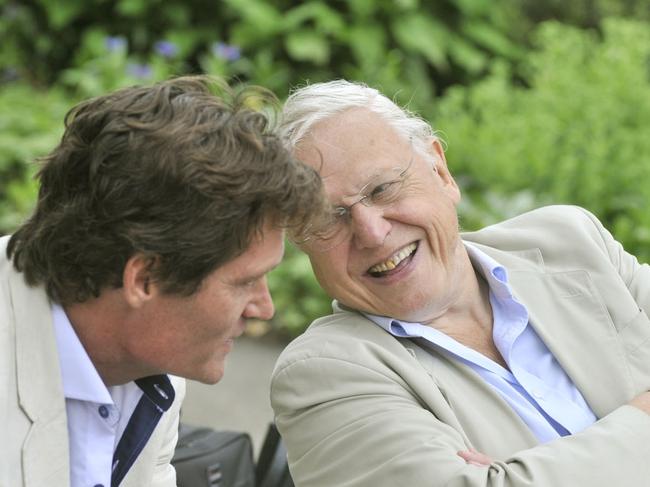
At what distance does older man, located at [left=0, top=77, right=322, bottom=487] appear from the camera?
6.55 ft

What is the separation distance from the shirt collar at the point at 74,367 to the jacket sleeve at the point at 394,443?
20.7 inches

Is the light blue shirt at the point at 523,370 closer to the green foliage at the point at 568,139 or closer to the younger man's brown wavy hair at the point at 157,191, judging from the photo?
the younger man's brown wavy hair at the point at 157,191

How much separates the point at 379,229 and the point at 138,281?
28.2 inches

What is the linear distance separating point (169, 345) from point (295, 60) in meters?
6.01

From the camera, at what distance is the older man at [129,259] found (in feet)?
6.55

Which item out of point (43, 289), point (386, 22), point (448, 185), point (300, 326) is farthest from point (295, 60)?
point (43, 289)

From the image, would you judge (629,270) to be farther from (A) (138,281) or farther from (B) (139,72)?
(B) (139,72)

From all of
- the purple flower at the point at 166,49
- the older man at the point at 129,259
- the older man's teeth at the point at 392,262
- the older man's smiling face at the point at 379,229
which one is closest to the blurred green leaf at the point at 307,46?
the purple flower at the point at 166,49

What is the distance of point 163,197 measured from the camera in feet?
6.53

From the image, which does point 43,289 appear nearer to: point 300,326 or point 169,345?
point 169,345

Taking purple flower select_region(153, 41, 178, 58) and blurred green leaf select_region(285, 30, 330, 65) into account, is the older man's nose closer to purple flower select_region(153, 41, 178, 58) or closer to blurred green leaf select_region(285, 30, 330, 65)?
purple flower select_region(153, 41, 178, 58)

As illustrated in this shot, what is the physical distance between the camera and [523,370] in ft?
8.63

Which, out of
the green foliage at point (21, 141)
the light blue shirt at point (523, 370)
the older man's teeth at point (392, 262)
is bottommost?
the green foliage at point (21, 141)

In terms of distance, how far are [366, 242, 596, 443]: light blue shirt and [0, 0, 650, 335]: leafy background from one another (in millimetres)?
2330
